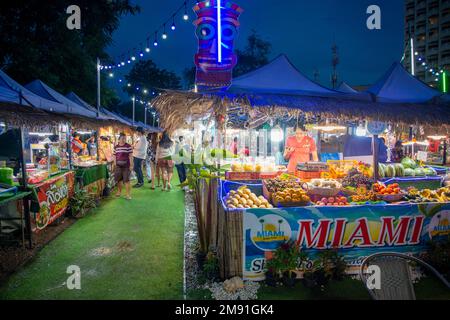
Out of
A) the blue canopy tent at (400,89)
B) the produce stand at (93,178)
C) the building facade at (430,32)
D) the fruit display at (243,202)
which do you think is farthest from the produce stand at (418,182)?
the building facade at (430,32)

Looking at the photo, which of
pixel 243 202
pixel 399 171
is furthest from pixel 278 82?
pixel 399 171

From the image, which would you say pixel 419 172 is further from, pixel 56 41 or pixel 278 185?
pixel 56 41

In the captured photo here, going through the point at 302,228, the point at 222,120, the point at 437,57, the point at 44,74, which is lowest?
the point at 302,228

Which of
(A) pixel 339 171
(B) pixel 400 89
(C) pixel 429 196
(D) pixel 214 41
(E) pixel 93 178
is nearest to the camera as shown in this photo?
(C) pixel 429 196

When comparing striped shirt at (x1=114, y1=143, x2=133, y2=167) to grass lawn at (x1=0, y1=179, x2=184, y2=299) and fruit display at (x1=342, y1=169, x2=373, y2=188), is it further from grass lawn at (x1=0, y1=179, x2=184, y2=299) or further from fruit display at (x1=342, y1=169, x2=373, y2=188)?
fruit display at (x1=342, y1=169, x2=373, y2=188)

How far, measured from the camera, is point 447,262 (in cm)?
429

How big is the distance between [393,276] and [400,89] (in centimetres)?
441

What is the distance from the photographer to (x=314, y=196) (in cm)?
555

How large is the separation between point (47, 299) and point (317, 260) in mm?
3495

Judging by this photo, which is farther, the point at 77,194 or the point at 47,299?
the point at 77,194

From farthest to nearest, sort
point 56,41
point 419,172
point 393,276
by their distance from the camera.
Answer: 1. point 56,41
2. point 419,172
3. point 393,276

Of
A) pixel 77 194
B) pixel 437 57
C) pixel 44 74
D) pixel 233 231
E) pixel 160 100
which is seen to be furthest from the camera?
pixel 437 57
